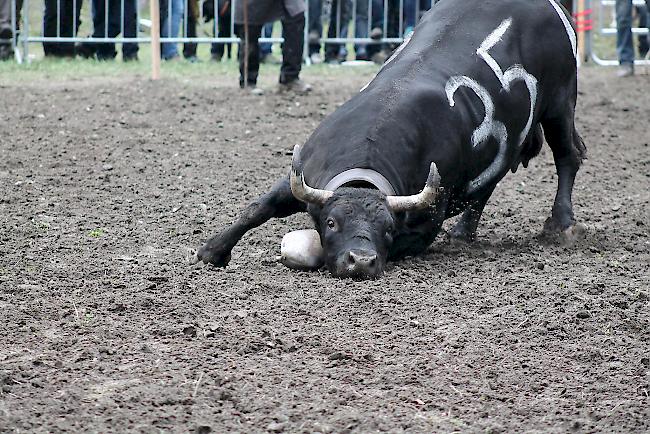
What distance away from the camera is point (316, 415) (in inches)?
182

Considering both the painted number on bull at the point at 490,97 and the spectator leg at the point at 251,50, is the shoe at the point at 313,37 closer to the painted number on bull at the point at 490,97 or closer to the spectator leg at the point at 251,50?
the spectator leg at the point at 251,50

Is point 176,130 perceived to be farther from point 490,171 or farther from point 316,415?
point 316,415

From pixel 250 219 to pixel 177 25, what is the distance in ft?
32.0

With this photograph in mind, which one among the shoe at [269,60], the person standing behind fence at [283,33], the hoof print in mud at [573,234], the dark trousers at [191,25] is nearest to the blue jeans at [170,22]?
the dark trousers at [191,25]

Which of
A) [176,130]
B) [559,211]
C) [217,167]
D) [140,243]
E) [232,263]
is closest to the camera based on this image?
[232,263]

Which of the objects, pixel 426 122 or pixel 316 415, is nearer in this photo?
pixel 316 415

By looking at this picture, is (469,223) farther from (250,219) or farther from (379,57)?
(379,57)

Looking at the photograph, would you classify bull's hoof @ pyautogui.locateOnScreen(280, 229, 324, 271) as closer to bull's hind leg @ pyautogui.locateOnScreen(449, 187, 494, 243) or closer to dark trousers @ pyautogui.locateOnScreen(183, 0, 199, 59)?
bull's hind leg @ pyautogui.locateOnScreen(449, 187, 494, 243)

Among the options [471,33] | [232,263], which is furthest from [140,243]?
[471,33]

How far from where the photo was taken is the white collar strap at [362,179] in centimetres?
678

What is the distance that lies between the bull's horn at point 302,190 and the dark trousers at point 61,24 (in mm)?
9600

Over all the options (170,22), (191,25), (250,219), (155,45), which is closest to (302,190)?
(250,219)

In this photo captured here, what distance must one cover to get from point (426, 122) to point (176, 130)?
14.1 ft

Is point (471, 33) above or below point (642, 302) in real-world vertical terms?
above
